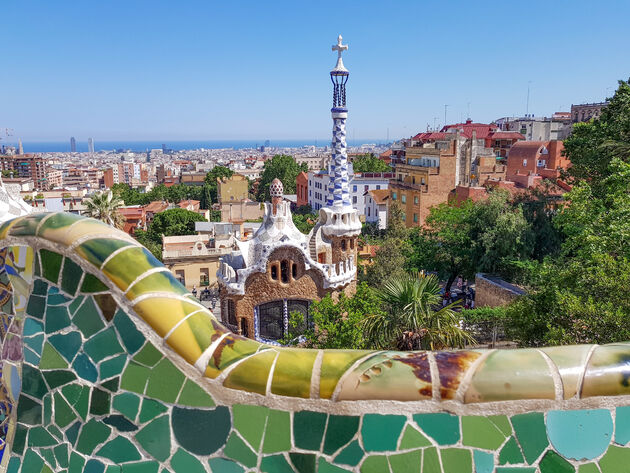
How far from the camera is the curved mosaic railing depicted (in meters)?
2.40

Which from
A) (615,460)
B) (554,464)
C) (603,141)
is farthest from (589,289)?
(603,141)

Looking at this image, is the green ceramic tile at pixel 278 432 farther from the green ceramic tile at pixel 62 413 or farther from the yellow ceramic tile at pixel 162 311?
the green ceramic tile at pixel 62 413

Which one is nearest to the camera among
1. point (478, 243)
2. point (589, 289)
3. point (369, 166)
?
point (589, 289)

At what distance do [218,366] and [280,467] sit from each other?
596 mm

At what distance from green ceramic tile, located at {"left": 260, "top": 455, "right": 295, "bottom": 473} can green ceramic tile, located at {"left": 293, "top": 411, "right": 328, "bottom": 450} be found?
126 mm

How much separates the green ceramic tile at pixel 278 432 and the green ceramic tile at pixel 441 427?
650mm

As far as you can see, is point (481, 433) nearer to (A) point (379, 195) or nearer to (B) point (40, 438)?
(B) point (40, 438)

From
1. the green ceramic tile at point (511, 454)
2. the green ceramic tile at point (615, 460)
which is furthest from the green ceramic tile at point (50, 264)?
the green ceramic tile at point (615, 460)

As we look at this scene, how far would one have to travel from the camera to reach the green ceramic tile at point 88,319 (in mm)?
3080

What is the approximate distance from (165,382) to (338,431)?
0.98 metres

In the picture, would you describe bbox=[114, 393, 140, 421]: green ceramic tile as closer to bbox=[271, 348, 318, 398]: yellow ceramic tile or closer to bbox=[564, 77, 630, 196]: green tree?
bbox=[271, 348, 318, 398]: yellow ceramic tile

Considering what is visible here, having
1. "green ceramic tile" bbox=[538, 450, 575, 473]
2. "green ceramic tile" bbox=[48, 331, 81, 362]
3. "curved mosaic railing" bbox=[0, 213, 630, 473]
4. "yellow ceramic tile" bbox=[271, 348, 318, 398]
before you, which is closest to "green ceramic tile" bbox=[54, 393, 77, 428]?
"curved mosaic railing" bbox=[0, 213, 630, 473]

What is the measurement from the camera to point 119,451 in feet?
9.65

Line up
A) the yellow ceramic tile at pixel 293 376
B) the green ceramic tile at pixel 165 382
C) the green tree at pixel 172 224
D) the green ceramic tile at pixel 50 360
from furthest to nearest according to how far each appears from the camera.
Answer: the green tree at pixel 172 224
the green ceramic tile at pixel 50 360
the green ceramic tile at pixel 165 382
the yellow ceramic tile at pixel 293 376
